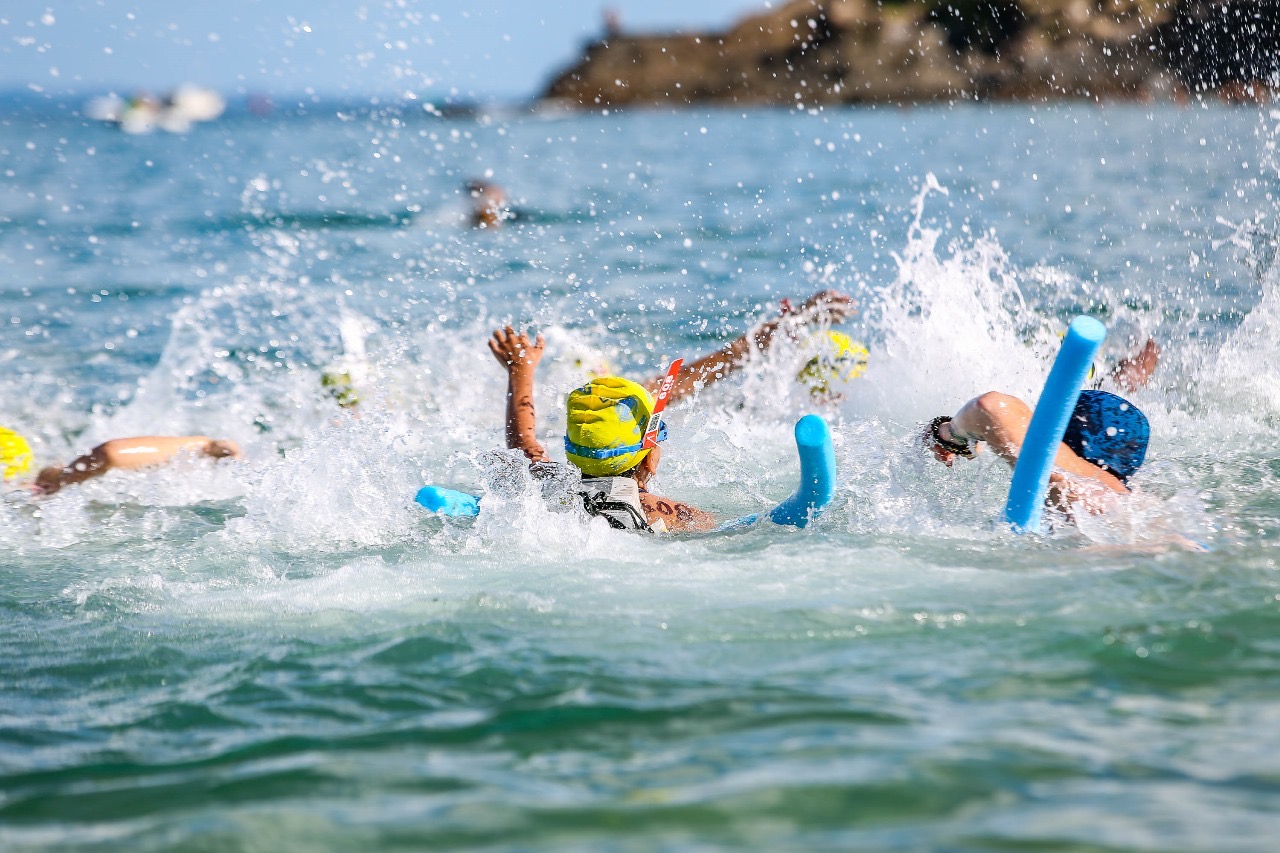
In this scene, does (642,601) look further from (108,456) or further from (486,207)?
(486,207)

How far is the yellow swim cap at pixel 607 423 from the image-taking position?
5.41m

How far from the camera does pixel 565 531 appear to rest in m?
5.54

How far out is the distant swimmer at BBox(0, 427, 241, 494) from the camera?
6.99 m

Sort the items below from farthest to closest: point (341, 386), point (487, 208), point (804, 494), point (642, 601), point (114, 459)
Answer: point (487, 208) → point (341, 386) → point (114, 459) → point (804, 494) → point (642, 601)

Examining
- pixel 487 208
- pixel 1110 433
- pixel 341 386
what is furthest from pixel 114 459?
pixel 487 208

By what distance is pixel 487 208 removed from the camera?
17.7 meters

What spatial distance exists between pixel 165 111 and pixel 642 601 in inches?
3273

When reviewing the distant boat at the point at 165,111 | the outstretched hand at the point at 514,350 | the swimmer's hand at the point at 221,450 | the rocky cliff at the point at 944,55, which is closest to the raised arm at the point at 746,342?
the outstretched hand at the point at 514,350

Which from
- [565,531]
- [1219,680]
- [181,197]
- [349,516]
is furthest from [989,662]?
[181,197]

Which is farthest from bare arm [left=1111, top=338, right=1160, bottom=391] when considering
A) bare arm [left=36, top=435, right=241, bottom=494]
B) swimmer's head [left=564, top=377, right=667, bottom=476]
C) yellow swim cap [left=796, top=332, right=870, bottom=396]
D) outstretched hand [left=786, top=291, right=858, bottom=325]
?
bare arm [left=36, top=435, right=241, bottom=494]

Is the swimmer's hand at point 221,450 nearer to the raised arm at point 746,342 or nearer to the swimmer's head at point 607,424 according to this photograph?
the raised arm at point 746,342

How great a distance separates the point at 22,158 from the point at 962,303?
1602 inches

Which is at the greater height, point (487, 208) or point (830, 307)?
point (487, 208)

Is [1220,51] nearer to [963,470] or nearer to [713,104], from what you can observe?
[963,470]
